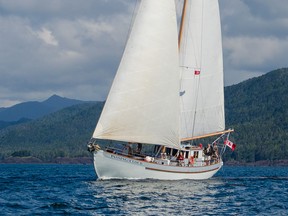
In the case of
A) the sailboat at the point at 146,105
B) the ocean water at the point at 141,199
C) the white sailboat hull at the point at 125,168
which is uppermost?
the sailboat at the point at 146,105

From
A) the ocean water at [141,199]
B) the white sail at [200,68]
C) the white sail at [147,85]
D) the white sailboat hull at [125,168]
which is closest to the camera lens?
the ocean water at [141,199]

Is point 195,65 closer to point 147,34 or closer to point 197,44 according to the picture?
point 197,44

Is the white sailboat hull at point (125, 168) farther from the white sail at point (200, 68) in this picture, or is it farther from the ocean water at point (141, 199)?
the white sail at point (200, 68)

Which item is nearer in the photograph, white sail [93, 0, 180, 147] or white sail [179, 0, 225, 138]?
white sail [93, 0, 180, 147]

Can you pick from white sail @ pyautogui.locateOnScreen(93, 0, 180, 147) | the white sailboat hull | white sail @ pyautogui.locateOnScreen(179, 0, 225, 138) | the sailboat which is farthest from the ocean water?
white sail @ pyautogui.locateOnScreen(179, 0, 225, 138)

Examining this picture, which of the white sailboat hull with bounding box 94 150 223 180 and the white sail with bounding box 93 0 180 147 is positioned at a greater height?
the white sail with bounding box 93 0 180 147

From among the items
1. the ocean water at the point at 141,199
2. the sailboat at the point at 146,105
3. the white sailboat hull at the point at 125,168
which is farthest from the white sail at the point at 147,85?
the ocean water at the point at 141,199

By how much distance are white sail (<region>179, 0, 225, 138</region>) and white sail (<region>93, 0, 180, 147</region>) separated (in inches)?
312

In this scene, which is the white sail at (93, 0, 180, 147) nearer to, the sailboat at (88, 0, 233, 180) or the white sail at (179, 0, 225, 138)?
the sailboat at (88, 0, 233, 180)

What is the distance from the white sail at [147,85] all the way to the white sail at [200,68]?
7926 millimetres

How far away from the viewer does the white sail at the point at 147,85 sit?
64.2 metres

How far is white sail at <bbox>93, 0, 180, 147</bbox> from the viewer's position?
211ft

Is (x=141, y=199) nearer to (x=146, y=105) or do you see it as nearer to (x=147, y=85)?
(x=146, y=105)

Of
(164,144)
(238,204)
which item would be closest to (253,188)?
(164,144)
